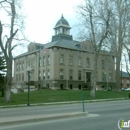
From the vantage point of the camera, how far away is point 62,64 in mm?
61938

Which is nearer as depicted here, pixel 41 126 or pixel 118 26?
pixel 41 126

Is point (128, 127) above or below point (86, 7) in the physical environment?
below

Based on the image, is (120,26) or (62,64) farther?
(62,64)

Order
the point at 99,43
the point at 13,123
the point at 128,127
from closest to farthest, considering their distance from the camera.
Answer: the point at 128,127
the point at 13,123
the point at 99,43

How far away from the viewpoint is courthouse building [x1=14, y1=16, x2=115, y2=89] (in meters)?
60.7

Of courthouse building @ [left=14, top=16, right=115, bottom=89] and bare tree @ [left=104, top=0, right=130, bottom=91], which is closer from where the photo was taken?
bare tree @ [left=104, top=0, right=130, bottom=91]

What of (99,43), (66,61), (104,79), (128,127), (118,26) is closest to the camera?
(128,127)

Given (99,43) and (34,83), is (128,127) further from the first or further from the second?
(34,83)

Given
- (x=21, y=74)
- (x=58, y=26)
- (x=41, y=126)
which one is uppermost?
(x=58, y=26)

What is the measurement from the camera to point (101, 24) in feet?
121

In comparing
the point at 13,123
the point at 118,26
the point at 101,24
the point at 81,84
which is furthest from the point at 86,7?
the point at 81,84

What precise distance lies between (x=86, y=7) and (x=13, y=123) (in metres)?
27.3

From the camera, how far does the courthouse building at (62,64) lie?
60656 millimetres

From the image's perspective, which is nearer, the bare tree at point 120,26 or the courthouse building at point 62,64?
the bare tree at point 120,26
